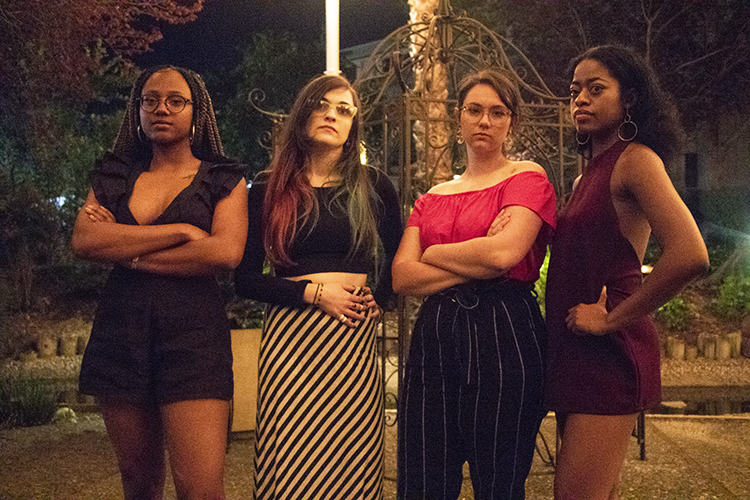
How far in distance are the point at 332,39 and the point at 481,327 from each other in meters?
1.56

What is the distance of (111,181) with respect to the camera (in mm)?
2338

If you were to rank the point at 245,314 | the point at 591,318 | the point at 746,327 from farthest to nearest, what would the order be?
the point at 746,327
the point at 245,314
the point at 591,318

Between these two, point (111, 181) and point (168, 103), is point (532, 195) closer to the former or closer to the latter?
point (168, 103)

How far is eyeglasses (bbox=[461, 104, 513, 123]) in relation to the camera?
2.45 m

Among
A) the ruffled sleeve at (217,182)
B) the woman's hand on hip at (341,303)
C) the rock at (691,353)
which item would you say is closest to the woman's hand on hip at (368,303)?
the woman's hand on hip at (341,303)

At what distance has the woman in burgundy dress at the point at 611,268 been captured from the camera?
198 centimetres

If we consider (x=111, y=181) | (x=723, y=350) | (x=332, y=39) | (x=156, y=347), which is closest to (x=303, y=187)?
(x=111, y=181)

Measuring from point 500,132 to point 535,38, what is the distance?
12.1 meters

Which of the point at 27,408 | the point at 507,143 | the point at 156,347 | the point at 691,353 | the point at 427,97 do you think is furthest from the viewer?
the point at 691,353

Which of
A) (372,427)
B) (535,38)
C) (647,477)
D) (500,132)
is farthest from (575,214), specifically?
(535,38)

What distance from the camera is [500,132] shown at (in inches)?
97.0

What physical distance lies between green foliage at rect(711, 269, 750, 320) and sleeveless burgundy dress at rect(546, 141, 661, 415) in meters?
10.1

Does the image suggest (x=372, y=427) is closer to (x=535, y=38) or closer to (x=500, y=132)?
(x=500, y=132)

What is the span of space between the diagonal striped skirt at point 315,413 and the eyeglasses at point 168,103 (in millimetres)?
780
